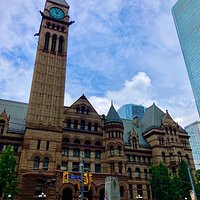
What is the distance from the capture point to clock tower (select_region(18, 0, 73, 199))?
4025cm

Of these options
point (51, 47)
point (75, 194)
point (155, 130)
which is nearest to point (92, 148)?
point (75, 194)

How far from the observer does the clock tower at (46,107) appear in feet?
132

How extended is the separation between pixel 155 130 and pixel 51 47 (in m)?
30.9

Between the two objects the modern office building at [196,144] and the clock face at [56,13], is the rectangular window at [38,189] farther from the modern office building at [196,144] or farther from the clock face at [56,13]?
the modern office building at [196,144]

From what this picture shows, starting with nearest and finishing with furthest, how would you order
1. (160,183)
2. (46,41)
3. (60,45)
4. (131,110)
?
(160,183)
(46,41)
(60,45)
(131,110)

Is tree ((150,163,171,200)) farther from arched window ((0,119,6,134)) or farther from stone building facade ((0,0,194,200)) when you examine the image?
arched window ((0,119,6,134))

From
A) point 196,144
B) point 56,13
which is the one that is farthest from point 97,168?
point 196,144

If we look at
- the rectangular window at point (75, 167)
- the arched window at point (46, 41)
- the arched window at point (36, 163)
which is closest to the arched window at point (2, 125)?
the arched window at point (36, 163)

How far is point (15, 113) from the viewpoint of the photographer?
169 ft

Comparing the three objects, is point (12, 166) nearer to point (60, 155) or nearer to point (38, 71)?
point (60, 155)

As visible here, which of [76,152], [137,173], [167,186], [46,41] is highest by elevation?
[46,41]

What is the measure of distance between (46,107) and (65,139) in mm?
7413

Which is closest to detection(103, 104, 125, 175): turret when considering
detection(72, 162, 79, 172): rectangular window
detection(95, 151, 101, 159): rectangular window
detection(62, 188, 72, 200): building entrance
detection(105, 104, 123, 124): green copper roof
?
detection(105, 104, 123, 124): green copper roof

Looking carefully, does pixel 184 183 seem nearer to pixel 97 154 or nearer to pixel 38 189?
pixel 97 154
